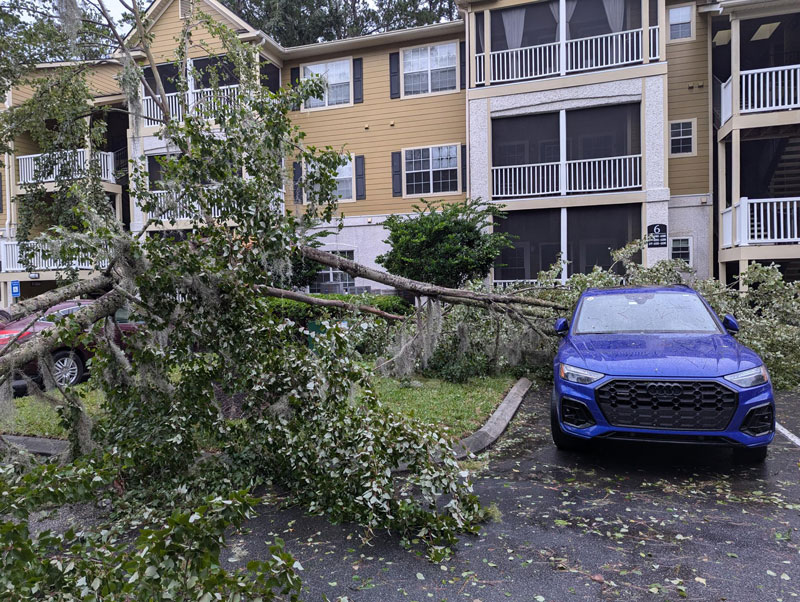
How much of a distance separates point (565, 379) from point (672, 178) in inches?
528

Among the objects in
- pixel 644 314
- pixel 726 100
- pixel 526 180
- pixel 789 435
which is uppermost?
pixel 726 100

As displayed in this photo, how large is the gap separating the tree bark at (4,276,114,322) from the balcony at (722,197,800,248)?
1405 centimetres

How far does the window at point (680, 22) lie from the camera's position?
16.2 m

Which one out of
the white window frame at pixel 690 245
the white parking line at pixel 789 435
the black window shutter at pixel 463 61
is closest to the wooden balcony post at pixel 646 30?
the white window frame at pixel 690 245

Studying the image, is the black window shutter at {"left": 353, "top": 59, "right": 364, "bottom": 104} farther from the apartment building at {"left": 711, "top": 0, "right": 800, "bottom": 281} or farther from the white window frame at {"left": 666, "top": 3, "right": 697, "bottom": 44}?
the apartment building at {"left": 711, "top": 0, "right": 800, "bottom": 281}

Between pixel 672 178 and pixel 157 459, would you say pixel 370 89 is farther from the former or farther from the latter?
pixel 157 459

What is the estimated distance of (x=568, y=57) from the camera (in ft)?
50.9

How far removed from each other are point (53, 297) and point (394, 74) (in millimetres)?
15320

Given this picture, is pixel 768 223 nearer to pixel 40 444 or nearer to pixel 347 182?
pixel 347 182

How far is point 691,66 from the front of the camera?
16031 mm

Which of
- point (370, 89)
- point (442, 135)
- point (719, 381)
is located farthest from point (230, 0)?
point (719, 381)

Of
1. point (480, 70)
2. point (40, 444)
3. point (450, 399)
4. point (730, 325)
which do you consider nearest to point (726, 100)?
point (480, 70)

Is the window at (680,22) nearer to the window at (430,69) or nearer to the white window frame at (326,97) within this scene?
the window at (430,69)

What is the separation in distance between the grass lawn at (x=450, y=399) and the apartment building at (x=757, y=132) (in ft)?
28.8
